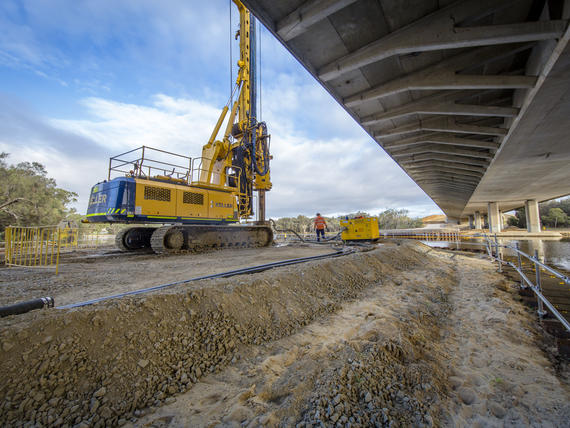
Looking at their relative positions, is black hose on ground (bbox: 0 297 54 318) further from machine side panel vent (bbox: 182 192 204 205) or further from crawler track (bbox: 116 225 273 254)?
machine side panel vent (bbox: 182 192 204 205)

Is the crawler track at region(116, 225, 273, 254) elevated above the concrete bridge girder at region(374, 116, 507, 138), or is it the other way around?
the concrete bridge girder at region(374, 116, 507, 138)

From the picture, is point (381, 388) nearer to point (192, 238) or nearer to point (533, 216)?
point (192, 238)

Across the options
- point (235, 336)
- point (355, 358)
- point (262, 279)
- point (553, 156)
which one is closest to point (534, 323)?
point (355, 358)

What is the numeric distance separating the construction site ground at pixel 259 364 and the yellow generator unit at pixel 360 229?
9.76 meters

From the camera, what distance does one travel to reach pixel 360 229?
13836 mm

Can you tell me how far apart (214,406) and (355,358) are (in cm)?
136

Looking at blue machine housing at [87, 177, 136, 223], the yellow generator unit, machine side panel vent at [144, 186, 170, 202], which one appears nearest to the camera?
blue machine housing at [87, 177, 136, 223]

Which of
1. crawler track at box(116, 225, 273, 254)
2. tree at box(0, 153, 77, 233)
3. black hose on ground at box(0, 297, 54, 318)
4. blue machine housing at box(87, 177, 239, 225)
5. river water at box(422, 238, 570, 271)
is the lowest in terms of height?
river water at box(422, 238, 570, 271)

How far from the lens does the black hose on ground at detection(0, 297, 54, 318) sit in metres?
2.20

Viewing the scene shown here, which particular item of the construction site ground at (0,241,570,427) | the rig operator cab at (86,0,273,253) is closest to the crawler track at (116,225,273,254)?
the rig operator cab at (86,0,273,253)

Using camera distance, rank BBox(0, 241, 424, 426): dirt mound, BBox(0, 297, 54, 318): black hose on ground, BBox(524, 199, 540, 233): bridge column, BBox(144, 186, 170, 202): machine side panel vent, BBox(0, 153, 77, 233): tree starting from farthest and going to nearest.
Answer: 1. BBox(524, 199, 540, 233): bridge column
2. BBox(0, 153, 77, 233): tree
3. BBox(144, 186, 170, 202): machine side panel vent
4. BBox(0, 297, 54, 318): black hose on ground
5. BBox(0, 241, 424, 426): dirt mound

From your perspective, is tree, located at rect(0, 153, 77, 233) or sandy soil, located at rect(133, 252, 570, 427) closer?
sandy soil, located at rect(133, 252, 570, 427)

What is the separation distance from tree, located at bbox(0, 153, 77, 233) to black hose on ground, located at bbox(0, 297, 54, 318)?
81.0ft

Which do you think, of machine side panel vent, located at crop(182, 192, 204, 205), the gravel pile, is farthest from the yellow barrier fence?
the gravel pile
